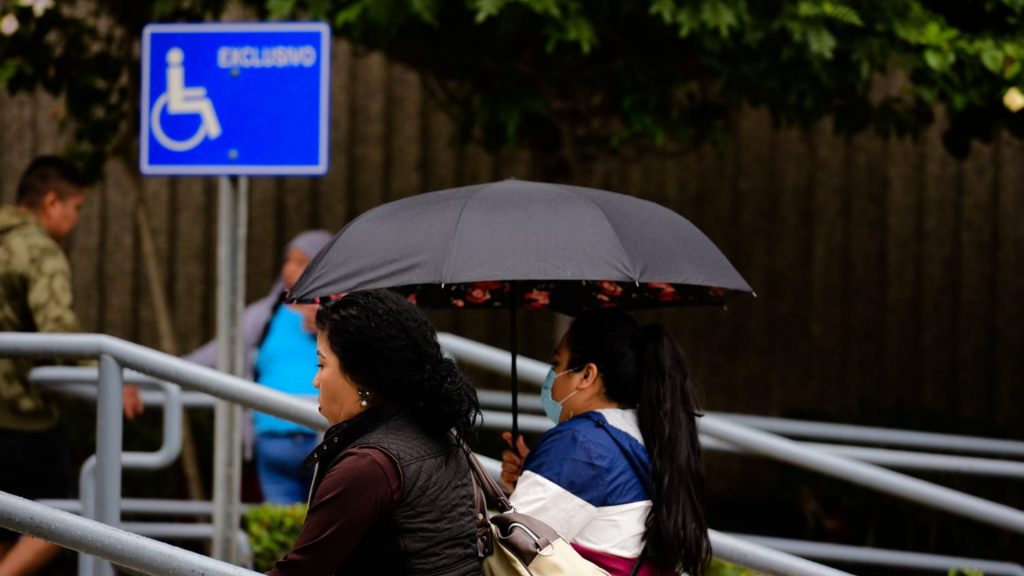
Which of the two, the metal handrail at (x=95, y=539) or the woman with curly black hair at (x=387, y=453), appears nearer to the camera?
the woman with curly black hair at (x=387, y=453)

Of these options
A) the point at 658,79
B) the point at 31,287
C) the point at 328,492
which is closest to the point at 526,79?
the point at 658,79

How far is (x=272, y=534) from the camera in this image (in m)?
5.05

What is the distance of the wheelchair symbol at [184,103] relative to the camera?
14.6ft

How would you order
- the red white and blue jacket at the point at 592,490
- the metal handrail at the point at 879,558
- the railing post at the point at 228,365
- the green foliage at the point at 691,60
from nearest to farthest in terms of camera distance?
the red white and blue jacket at the point at 592,490
the railing post at the point at 228,365
the metal handrail at the point at 879,558
the green foliage at the point at 691,60

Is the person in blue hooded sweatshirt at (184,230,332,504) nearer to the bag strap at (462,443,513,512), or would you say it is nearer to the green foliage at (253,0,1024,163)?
the green foliage at (253,0,1024,163)

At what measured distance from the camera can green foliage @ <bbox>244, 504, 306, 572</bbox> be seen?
16.5ft

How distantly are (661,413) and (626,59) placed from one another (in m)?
3.59

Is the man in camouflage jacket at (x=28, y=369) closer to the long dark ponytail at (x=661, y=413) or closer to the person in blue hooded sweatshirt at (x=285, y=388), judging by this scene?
the person in blue hooded sweatshirt at (x=285, y=388)

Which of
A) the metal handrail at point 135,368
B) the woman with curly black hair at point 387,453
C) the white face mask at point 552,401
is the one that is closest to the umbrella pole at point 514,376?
the white face mask at point 552,401

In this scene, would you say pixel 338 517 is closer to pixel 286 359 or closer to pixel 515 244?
pixel 515 244

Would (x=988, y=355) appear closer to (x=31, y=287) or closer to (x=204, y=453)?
(x=204, y=453)

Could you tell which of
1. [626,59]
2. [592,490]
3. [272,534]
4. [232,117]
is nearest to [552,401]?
[592,490]

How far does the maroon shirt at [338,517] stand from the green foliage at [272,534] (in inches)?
102

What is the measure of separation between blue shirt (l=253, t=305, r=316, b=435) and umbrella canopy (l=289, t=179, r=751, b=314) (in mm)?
2353
